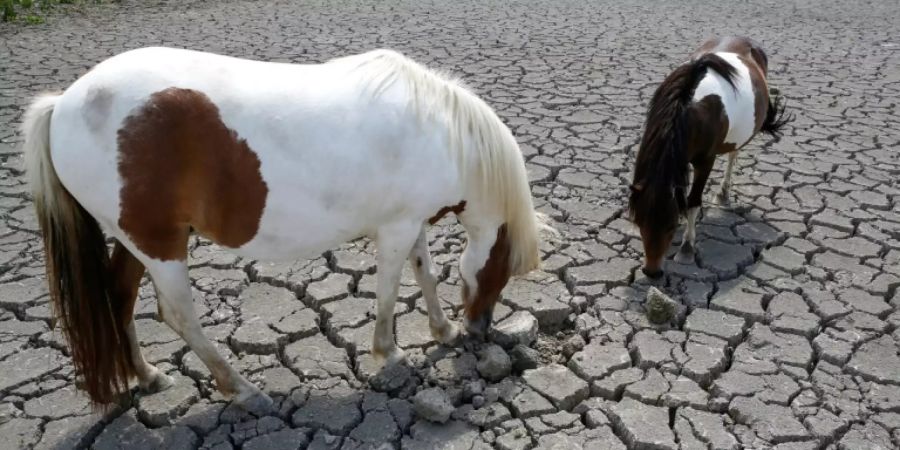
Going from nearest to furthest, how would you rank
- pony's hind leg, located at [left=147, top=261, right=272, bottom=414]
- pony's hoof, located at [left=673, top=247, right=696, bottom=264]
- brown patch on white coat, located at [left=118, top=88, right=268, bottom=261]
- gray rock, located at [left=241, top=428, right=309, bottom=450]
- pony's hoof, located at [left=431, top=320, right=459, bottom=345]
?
brown patch on white coat, located at [left=118, top=88, right=268, bottom=261] < pony's hind leg, located at [left=147, top=261, right=272, bottom=414] < gray rock, located at [left=241, top=428, right=309, bottom=450] < pony's hoof, located at [left=431, top=320, right=459, bottom=345] < pony's hoof, located at [left=673, top=247, right=696, bottom=264]

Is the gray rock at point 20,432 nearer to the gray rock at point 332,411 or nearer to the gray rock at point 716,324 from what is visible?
the gray rock at point 332,411

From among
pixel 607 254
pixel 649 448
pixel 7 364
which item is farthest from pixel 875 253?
pixel 7 364

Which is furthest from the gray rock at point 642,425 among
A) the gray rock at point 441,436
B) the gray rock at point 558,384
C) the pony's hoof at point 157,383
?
the pony's hoof at point 157,383

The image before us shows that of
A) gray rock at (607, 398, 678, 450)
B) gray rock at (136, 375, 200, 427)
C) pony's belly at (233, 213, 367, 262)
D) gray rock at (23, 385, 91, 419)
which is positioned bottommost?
gray rock at (23, 385, 91, 419)

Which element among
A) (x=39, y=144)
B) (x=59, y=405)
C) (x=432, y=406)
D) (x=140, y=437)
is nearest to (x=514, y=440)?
(x=432, y=406)

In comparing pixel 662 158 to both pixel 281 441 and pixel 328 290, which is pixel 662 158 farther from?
pixel 281 441

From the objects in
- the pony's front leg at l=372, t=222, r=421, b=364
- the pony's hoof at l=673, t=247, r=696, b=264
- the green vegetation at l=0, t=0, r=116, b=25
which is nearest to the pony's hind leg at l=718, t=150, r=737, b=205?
the pony's hoof at l=673, t=247, r=696, b=264

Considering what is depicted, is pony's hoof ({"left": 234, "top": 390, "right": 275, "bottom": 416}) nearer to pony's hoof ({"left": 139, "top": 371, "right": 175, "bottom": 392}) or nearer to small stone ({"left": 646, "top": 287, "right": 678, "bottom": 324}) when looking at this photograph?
pony's hoof ({"left": 139, "top": 371, "right": 175, "bottom": 392})

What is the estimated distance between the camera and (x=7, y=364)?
328cm

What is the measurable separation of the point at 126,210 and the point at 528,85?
5633 millimetres

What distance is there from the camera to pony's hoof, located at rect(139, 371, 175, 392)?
310 cm

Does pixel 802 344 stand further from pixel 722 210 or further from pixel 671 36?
pixel 671 36

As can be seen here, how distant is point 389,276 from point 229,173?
0.82m

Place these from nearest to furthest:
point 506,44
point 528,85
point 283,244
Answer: point 283,244, point 528,85, point 506,44
